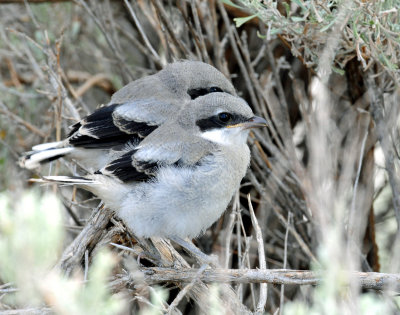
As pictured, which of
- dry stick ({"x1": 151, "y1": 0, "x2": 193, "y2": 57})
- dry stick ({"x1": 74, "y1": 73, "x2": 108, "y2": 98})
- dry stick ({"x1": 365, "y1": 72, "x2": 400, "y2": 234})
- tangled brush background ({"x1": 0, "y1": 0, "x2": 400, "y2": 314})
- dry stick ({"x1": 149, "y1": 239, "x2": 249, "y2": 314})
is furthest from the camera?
dry stick ({"x1": 74, "y1": 73, "x2": 108, "y2": 98})

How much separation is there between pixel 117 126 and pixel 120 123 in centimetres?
3

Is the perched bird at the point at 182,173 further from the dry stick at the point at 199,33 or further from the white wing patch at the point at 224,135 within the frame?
the dry stick at the point at 199,33

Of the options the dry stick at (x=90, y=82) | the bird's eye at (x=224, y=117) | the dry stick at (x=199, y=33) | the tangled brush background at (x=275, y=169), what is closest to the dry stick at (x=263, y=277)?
the tangled brush background at (x=275, y=169)

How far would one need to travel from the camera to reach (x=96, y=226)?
3.25m

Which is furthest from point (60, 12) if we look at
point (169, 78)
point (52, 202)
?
point (52, 202)

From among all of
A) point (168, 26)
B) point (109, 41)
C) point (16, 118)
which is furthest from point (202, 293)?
point (16, 118)

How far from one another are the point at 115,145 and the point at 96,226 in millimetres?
725

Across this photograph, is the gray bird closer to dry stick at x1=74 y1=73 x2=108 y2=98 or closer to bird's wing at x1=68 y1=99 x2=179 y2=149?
bird's wing at x1=68 y1=99 x2=179 y2=149

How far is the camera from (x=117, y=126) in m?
3.76

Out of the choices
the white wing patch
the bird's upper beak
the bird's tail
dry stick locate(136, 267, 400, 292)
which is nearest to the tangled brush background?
dry stick locate(136, 267, 400, 292)

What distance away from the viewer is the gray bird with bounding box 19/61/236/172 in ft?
12.3

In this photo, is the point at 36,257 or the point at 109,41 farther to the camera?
the point at 109,41

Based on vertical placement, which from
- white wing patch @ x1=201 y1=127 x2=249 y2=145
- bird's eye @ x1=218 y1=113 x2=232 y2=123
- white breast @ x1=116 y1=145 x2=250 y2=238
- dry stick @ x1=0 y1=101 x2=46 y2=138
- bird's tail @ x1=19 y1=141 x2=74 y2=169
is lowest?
white breast @ x1=116 y1=145 x2=250 y2=238

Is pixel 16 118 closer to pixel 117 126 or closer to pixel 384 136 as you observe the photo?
pixel 117 126
